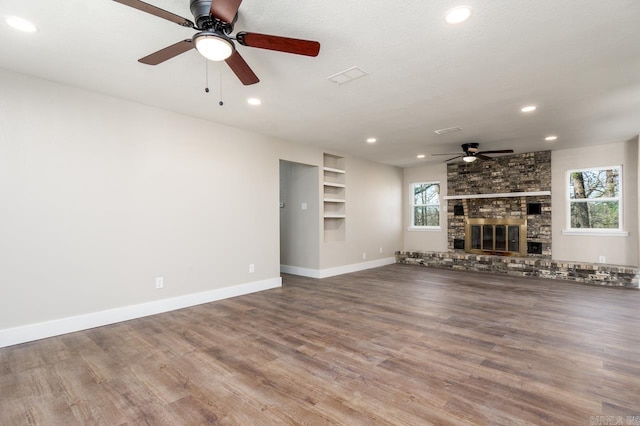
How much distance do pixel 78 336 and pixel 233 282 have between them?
1.98 meters

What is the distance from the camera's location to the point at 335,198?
6.83 m

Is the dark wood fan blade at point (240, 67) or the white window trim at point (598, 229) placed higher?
the dark wood fan blade at point (240, 67)

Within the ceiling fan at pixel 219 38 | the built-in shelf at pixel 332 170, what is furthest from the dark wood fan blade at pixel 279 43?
the built-in shelf at pixel 332 170

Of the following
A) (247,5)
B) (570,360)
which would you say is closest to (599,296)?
(570,360)

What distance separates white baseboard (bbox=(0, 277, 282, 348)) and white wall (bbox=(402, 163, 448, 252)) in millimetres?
5184

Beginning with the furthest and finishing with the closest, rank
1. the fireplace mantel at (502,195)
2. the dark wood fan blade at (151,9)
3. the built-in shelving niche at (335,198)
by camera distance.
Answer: the built-in shelving niche at (335,198), the fireplace mantel at (502,195), the dark wood fan blade at (151,9)

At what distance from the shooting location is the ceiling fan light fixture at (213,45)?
78.4 inches

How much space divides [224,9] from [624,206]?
24.8 feet

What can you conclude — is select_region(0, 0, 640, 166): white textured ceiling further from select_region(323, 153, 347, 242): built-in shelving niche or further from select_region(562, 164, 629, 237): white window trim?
select_region(323, 153, 347, 242): built-in shelving niche

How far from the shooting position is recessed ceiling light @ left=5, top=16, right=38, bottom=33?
2209mm

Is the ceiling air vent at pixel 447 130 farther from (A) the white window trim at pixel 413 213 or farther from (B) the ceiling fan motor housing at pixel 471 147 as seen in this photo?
(A) the white window trim at pixel 413 213

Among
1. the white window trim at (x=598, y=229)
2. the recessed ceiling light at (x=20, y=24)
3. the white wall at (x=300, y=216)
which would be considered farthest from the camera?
the white wall at (x=300, y=216)

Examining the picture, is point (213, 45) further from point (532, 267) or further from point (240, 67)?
point (532, 267)

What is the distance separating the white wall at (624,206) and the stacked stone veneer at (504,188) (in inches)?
5.7
